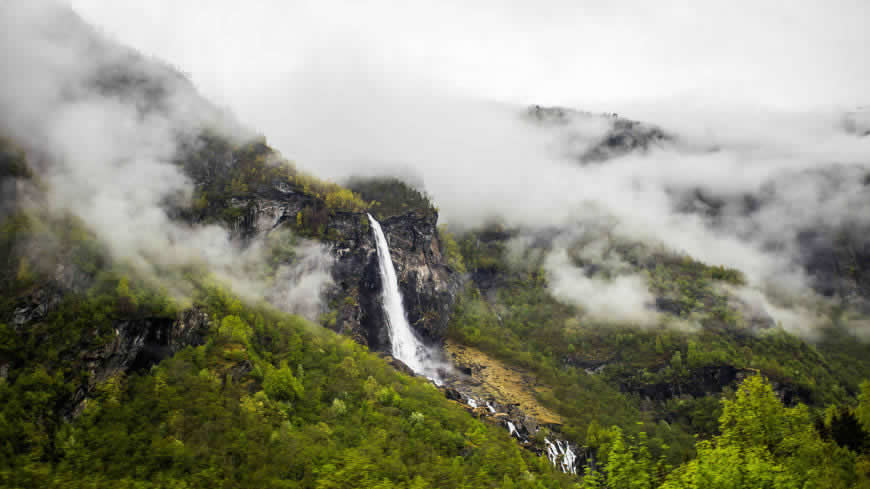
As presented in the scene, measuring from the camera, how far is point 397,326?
358ft

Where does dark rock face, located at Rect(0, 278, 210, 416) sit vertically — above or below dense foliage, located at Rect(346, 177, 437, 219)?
below

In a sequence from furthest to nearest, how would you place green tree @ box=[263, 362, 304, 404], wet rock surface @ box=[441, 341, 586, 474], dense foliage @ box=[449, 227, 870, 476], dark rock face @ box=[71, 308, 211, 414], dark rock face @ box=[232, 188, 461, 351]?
dense foliage @ box=[449, 227, 870, 476], dark rock face @ box=[232, 188, 461, 351], wet rock surface @ box=[441, 341, 586, 474], green tree @ box=[263, 362, 304, 404], dark rock face @ box=[71, 308, 211, 414]

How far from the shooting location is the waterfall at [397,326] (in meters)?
105

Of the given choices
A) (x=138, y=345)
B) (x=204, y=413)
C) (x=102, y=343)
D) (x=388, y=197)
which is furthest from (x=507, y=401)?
(x=102, y=343)

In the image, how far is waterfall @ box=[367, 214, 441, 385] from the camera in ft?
343

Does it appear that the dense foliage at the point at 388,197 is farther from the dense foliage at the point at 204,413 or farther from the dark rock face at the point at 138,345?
the dark rock face at the point at 138,345

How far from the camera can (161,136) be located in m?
92.9

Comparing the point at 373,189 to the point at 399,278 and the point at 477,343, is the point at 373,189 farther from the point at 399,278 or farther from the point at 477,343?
the point at 477,343

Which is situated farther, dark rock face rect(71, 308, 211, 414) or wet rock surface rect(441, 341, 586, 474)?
wet rock surface rect(441, 341, 586, 474)

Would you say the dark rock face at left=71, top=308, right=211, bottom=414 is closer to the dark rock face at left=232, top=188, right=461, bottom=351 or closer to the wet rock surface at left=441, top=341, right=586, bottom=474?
the dark rock face at left=232, top=188, right=461, bottom=351

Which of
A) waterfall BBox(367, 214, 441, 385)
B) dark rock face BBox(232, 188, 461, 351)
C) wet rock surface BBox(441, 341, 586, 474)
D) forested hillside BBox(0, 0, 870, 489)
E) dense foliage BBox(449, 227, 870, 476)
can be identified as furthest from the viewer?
dense foliage BBox(449, 227, 870, 476)

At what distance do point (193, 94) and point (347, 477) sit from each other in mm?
123639

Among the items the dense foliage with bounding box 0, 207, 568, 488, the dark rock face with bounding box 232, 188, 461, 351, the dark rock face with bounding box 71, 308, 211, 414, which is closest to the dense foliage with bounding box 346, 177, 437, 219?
the dark rock face with bounding box 232, 188, 461, 351

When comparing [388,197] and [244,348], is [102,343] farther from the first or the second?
[388,197]
